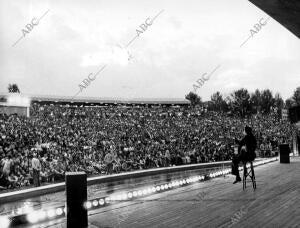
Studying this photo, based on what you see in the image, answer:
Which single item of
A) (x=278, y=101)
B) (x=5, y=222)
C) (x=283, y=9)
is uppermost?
(x=278, y=101)

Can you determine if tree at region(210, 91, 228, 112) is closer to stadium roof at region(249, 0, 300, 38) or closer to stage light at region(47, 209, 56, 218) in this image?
stadium roof at region(249, 0, 300, 38)

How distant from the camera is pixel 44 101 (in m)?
46.6

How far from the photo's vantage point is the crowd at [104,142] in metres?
15.0

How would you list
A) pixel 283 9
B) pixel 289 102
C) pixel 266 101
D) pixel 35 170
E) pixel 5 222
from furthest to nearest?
1. pixel 266 101
2. pixel 289 102
3. pixel 35 170
4. pixel 283 9
5. pixel 5 222

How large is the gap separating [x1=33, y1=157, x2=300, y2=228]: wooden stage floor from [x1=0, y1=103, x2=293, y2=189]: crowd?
21.8ft

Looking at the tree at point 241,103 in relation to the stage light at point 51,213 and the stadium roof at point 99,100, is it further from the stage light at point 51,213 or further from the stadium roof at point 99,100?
the stage light at point 51,213

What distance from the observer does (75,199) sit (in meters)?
5.73

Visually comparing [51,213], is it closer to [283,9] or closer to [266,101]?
[283,9]

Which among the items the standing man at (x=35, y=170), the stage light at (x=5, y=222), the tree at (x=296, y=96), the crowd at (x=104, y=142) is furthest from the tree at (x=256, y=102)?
the stage light at (x=5, y=222)

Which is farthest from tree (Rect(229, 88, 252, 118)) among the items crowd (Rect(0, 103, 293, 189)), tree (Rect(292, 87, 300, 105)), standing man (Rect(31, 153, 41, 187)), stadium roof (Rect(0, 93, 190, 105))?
standing man (Rect(31, 153, 41, 187))

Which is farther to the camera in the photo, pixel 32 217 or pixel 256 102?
pixel 256 102

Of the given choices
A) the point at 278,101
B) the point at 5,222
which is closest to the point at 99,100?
the point at 278,101

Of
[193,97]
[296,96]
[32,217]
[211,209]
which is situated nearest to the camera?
Result: [211,209]

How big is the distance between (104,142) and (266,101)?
6140cm
